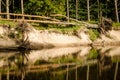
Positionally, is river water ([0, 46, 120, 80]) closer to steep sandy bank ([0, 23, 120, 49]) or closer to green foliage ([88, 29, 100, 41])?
steep sandy bank ([0, 23, 120, 49])

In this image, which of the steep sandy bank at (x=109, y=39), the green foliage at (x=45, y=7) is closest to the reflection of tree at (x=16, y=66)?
the green foliage at (x=45, y=7)

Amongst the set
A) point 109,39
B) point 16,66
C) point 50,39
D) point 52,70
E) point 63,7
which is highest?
point 63,7

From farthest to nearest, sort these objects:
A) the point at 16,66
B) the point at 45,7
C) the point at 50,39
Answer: the point at 45,7 < the point at 50,39 < the point at 16,66

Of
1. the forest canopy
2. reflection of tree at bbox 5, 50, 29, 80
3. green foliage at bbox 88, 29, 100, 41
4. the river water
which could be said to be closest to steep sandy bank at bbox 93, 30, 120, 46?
green foliage at bbox 88, 29, 100, 41

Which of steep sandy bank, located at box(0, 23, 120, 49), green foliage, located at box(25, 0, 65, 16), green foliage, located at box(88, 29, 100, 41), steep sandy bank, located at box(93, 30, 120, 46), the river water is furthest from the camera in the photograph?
steep sandy bank, located at box(93, 30, 120, 46)

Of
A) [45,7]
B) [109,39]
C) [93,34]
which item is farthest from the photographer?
[109,39]

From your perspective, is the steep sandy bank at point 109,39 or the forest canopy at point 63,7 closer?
the forest canopy at point 63,7

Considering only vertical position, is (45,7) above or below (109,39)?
above

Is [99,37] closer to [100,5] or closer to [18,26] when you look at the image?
[18,26]

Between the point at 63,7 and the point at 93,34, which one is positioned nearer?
the point at 93,34

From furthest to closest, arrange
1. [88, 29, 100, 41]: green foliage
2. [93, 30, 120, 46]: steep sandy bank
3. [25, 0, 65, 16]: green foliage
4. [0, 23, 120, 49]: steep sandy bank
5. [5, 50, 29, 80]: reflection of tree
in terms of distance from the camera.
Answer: [93, 30, 120, 46]: steep sandy bank → [88, 29, 100, 41]: green foliage → [25, 0, 65, 16]: green foliage → [0, 23, 120, 49]: steep sandy bank → [5, 50, 29, 80]: reflection of tree

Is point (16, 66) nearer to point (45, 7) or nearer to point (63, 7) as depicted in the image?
point (45, 7)

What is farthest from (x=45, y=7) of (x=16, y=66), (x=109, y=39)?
(x=16, y=66)

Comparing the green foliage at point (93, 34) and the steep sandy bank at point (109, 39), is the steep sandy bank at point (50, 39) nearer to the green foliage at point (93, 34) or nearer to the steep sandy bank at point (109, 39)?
the steep sandy bank at point (109, 39)
